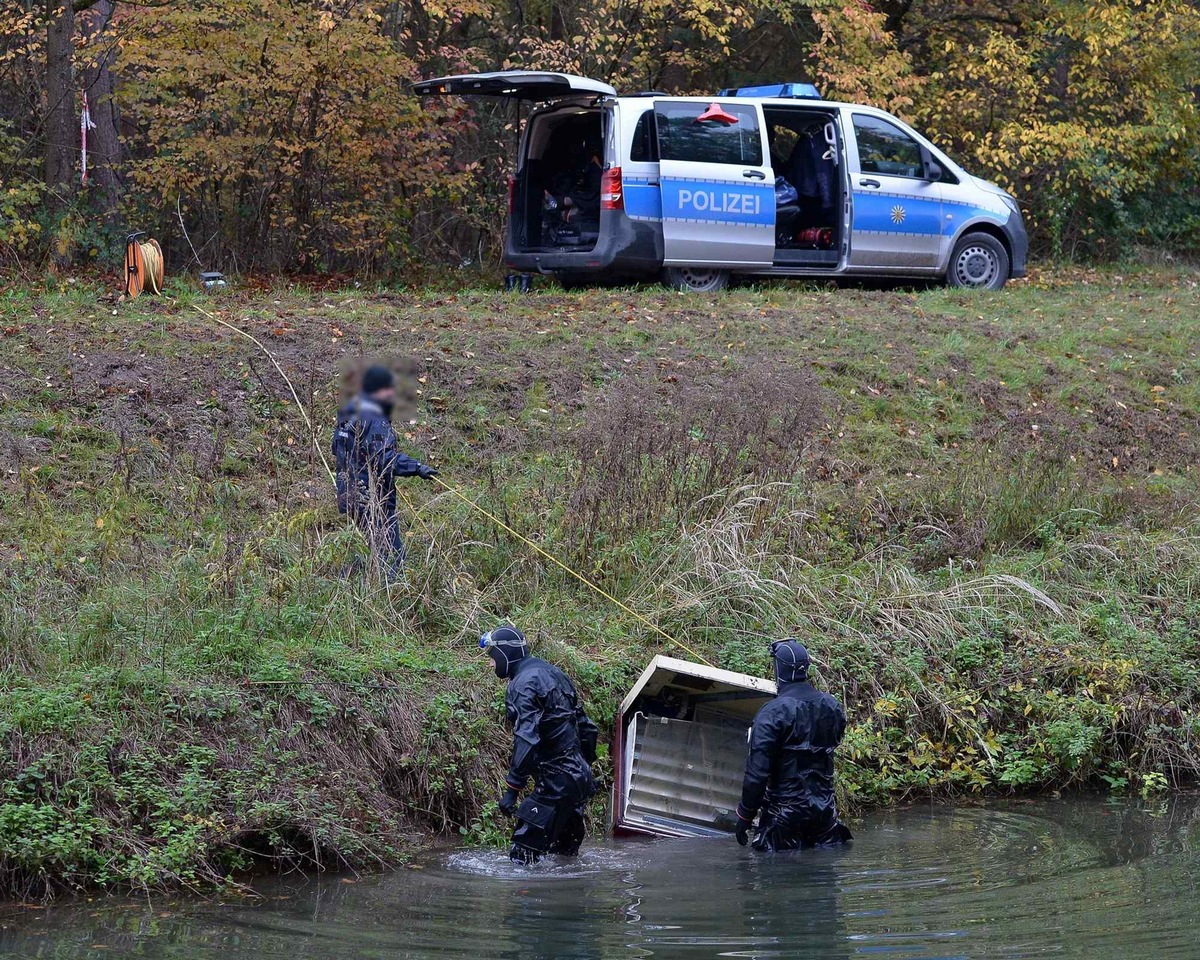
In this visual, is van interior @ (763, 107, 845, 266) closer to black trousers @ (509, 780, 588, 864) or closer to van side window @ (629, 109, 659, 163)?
van side window @ (629, 109, 659, 163)

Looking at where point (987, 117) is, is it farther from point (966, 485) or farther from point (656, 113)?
point (966, 485)

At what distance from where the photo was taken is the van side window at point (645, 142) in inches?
589

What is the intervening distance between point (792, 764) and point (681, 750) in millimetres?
994

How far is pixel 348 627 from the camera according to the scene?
8633 millimetres

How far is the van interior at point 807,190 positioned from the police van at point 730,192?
2cm

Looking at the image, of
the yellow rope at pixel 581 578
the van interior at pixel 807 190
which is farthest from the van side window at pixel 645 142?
the yellow rope at pixel 581 578

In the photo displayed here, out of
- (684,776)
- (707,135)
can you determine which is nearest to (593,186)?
(707,135)

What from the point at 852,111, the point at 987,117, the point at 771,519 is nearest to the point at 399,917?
the point at 771,519

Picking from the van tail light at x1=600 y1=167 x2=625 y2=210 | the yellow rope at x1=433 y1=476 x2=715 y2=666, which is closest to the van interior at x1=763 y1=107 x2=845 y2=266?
the van tail light at x1=600 y1=167 x2=625 y2=210

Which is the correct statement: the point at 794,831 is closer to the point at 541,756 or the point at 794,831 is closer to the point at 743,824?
the point at 743,824

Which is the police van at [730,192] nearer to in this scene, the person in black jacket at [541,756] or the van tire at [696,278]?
the van tire at [696,278]

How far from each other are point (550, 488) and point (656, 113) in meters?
6.10

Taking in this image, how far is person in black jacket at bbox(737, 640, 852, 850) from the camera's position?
7.62 m

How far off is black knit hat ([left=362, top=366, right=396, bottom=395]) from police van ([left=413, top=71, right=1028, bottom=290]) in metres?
6.15
